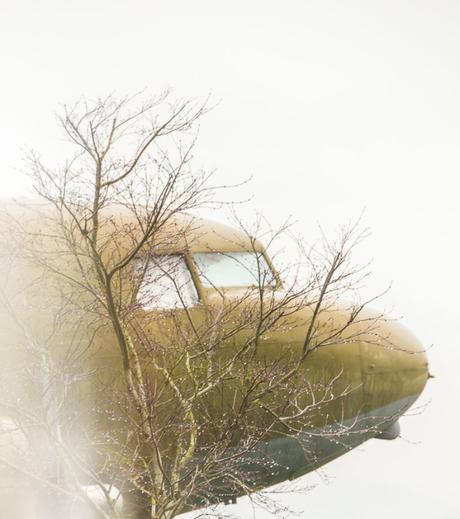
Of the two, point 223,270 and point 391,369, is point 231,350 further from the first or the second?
point 391,369

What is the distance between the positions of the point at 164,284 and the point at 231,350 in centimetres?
129

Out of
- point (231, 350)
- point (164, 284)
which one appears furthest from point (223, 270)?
point (231, 350)

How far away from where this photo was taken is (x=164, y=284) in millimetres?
12180

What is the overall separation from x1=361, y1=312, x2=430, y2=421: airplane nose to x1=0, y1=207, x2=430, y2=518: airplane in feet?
0.06

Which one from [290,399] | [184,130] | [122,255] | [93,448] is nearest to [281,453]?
[290,399]

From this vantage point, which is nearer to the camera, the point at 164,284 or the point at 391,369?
the point at 164,284

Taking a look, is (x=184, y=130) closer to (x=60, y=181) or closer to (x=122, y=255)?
(x=60, y=181)

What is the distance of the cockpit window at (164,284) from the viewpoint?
11682 mm

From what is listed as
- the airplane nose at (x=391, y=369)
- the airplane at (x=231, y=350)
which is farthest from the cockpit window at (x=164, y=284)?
the airplane nose at (x=391, y=369)

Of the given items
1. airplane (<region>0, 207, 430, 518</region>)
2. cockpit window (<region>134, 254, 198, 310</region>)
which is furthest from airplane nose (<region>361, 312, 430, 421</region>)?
cockpit window (<region>134, 254, 198, 310</region>)

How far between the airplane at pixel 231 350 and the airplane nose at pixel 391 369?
2 centimetres

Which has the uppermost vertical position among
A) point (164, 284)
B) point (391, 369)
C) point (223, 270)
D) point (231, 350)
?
point (223, 270)

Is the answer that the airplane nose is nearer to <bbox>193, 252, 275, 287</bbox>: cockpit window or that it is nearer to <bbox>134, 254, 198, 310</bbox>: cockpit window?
<bbox>193, 252, 275, 287</bbox>: cockpit window

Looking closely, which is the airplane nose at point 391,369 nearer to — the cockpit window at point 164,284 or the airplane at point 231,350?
the airplane at point 231,350
